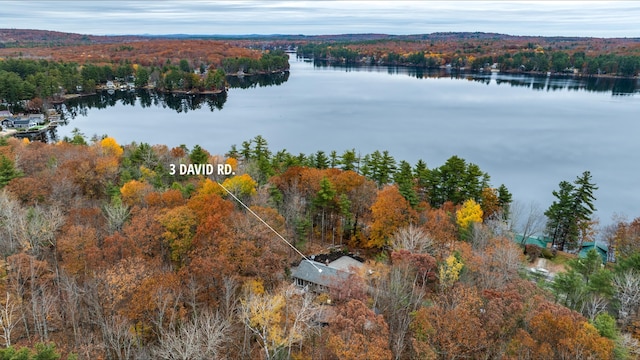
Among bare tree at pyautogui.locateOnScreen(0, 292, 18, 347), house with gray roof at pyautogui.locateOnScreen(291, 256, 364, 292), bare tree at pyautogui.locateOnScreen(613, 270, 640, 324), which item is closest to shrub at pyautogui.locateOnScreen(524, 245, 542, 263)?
bare tree at pyautogui.locateOnScreen(613, 270, 640, 324)

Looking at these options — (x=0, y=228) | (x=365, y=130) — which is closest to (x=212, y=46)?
(x=365, y=130)

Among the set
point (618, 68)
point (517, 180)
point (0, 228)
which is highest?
point (618, 68)

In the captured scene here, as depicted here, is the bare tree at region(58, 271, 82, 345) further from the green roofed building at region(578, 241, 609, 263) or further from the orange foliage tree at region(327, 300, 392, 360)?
the green roofed building at region(578, 241, 609, 263)

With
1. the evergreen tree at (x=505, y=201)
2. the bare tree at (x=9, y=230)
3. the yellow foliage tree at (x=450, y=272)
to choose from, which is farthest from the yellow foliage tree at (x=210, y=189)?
the evergreen tree at (x=505, y=201)

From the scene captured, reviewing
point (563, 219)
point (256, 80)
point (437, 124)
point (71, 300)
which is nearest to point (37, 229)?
point (71, 300)

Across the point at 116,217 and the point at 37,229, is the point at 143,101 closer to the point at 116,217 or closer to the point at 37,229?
the point at 116,217

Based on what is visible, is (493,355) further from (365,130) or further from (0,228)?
(365,130)
